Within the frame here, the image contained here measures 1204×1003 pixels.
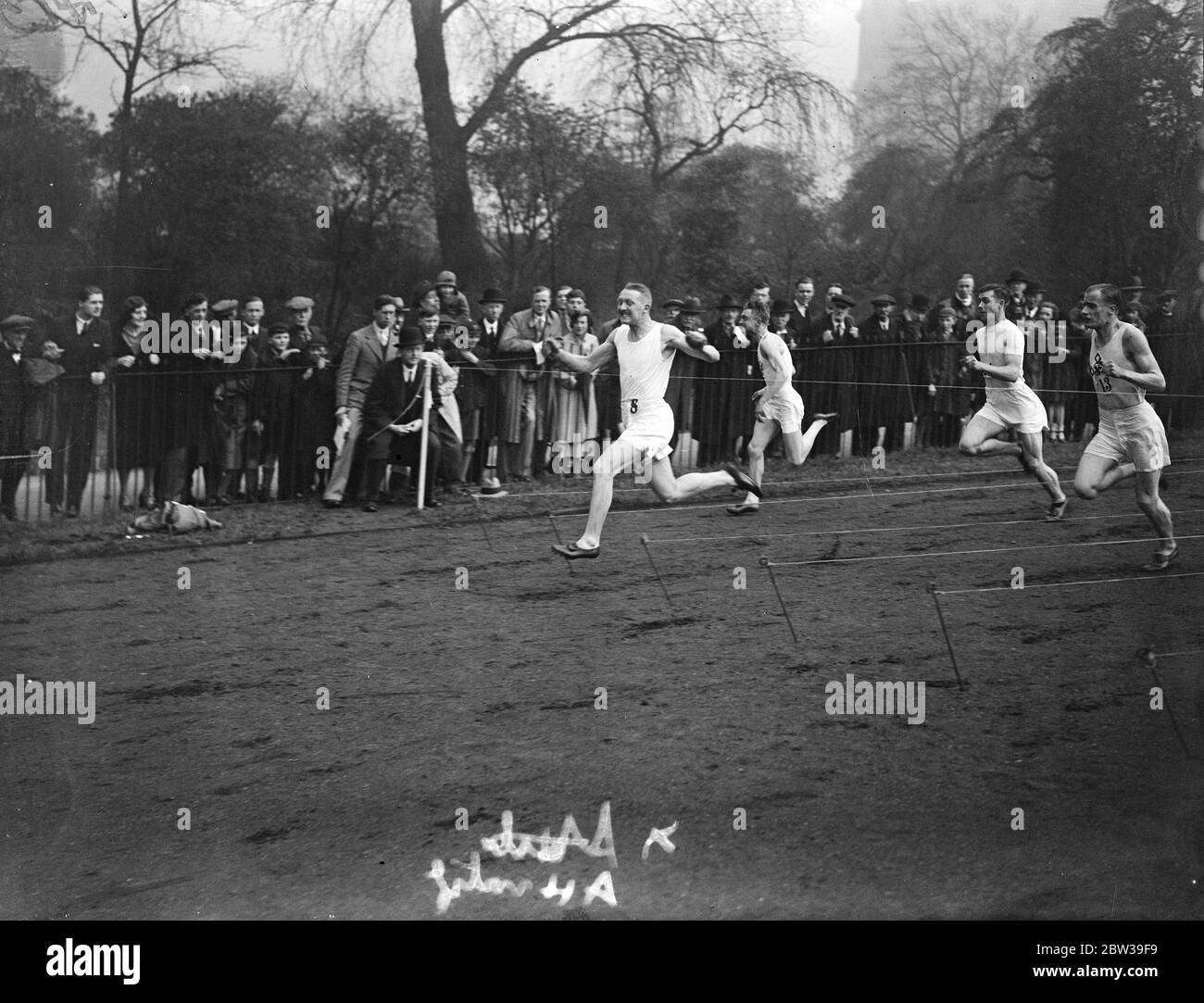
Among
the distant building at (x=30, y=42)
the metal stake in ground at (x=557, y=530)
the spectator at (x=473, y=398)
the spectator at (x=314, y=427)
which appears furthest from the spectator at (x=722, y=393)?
the distant building at (x=30, y=42)

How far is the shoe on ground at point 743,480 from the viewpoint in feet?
20.6

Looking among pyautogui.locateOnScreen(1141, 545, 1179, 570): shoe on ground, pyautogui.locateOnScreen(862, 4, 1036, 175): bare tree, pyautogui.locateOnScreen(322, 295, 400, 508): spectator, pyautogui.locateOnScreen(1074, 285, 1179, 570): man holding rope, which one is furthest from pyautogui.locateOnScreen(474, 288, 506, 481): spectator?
pyautogui.locateOnScreen(1141, 545, 1179, 570): shoe on ground

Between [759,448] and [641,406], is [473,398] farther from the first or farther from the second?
[759,448]

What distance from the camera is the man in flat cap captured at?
5641mm

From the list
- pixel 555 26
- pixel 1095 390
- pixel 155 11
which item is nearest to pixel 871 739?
pixel 1095 390

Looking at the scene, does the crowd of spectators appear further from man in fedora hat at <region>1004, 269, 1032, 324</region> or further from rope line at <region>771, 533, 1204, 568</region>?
rope line at <region>771, 533, 1204, 568</region>

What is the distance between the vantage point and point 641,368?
6.16 metres

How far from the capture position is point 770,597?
19.7 ft

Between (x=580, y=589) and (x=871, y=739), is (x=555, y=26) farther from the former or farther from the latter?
(x=871, y=739)

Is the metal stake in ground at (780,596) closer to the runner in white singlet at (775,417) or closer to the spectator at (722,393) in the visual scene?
the runner in white singlet at (775,417)

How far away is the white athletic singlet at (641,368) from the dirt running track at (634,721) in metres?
0.54
